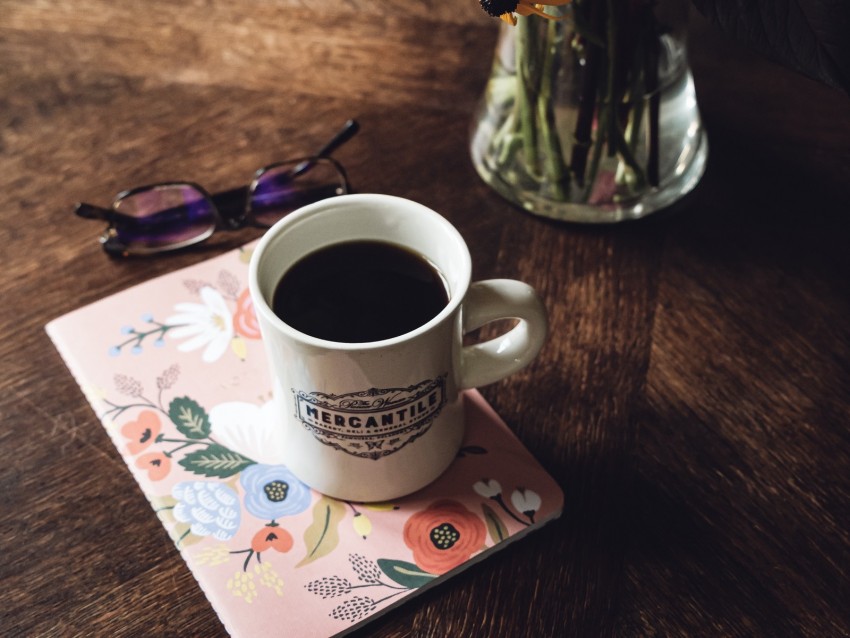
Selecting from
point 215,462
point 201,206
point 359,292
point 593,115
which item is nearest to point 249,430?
point 215,462

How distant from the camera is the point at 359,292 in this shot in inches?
21.6

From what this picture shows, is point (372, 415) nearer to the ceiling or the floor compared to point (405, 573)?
nearer to the ceiling

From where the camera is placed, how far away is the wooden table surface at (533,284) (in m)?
0.54

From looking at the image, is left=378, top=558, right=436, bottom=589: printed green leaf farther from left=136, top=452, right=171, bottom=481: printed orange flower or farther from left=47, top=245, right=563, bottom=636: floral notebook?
left=136, top=452, right=171, bottom=481: printed orange flower

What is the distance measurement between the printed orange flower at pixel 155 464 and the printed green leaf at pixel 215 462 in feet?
0.04

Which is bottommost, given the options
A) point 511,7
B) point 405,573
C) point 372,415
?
point 405,573

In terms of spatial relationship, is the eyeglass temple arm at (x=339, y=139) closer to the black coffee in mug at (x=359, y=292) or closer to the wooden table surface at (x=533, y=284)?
the wooden table surface at (x=533, y=284)

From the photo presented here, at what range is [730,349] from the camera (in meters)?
0.67

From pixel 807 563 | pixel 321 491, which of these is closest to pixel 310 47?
pixel 321 491

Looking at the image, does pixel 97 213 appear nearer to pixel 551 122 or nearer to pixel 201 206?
pixel 201 206

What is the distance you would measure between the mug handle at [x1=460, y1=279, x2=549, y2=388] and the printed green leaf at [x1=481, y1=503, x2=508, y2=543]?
85 millimetres

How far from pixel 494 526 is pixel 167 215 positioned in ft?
1.32

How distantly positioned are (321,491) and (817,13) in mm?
426

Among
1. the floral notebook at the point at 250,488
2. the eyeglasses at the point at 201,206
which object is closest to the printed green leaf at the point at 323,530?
the floral notebook at the point at 250,488
